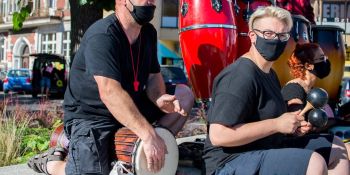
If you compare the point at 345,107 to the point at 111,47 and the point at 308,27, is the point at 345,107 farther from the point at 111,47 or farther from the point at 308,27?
the point at 111,47

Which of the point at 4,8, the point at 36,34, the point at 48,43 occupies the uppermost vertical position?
the point at 4,8

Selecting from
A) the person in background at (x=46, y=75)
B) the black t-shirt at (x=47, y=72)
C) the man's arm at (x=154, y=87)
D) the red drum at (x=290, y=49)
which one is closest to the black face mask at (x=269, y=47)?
the man's arm at (x=154, y=87)

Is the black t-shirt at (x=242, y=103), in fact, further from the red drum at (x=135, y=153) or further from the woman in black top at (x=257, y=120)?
the red drum at (x=135, y=153)

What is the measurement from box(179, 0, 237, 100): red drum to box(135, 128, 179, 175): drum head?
1.80m

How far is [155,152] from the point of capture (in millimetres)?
2902

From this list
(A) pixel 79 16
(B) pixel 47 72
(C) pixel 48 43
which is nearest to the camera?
(A) pixel 79 16

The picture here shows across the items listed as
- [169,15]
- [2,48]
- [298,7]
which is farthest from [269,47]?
[2,48]

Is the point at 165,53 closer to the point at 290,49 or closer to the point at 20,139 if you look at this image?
the point at 20,139

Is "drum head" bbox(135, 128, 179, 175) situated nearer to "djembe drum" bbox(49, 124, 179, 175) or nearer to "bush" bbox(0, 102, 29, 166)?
"djembe drum" bbox(49, 124, 179, 175)

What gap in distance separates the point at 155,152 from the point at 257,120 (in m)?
0.57

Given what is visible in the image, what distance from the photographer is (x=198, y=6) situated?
4.97 m

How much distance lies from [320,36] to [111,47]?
11.8ft

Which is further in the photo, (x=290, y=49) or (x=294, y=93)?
(x=290, y=49)

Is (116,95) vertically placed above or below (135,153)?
above
